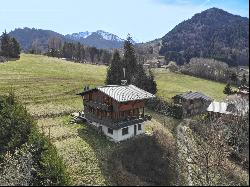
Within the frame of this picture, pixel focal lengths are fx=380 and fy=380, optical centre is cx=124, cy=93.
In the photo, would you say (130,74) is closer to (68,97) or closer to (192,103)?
(192,103)

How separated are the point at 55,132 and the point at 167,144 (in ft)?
58.8

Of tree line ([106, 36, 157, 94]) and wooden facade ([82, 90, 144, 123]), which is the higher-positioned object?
tree line ([106, 36, 157, 94])

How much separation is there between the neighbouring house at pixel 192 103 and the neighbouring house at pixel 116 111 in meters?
23.0

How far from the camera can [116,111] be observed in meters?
Result: 59.6

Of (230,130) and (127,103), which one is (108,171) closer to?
(127,103)

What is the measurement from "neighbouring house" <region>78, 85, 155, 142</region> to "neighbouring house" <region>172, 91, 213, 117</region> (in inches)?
904

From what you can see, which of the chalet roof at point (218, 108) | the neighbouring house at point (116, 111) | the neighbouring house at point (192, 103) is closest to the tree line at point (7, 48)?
the neighbouring house at point (192, 103)

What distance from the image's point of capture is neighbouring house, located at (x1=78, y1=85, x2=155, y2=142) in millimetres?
59188

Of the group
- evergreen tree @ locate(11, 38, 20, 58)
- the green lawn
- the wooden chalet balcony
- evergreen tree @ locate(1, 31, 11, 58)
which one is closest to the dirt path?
the wooden chalet balcony

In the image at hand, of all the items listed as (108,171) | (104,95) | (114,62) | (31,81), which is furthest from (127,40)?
(108,171)

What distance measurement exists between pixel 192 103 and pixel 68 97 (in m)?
28.8

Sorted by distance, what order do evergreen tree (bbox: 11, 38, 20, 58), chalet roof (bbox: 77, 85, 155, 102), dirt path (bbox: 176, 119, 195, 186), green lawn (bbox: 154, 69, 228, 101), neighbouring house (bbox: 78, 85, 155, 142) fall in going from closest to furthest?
dirt path (bbox: 176, 119, 195, 186)
chalet roof (bbox: 77, 85, 155, 102)
neighbouring house (bbox: 78, 85, 155, 142)
green lawn (bbox: 154, 69, 228, 101)
evergreen tree (bbox: 11, 38, 20, 58)

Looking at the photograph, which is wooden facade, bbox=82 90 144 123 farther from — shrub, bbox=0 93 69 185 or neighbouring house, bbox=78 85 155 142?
shrub, bbox=0 93 69 185

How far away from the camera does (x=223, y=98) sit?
10644cm
